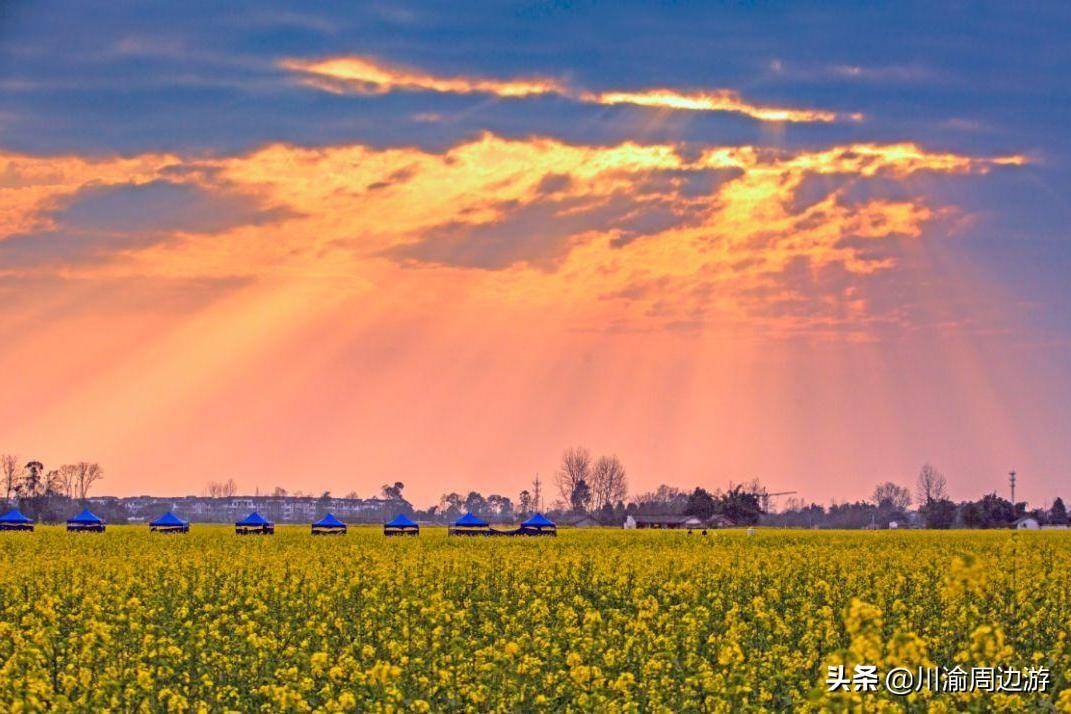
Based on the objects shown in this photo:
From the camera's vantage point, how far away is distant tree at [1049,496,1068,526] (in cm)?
18350

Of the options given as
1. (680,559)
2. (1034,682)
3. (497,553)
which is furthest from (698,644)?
(497,553)

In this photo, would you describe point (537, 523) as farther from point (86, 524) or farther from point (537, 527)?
point (86, 524)

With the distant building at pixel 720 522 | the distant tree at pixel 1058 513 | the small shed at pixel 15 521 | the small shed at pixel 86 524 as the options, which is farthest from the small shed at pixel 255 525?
the distant tree at pixel 1058 513

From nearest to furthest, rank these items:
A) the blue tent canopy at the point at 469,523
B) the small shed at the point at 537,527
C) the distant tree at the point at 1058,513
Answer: the small shed at the point at 537,527
the blue tent canopy at the point at 469,523
the distant tree at the point at 1058,513

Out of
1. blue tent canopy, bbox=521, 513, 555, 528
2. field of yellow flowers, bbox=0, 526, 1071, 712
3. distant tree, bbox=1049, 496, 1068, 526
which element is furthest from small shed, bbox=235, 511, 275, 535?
distant tree, bbox=1049, 496, 1068, 526

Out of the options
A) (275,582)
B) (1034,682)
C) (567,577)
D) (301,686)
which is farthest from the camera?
(567,577)

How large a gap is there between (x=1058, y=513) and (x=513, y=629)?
609ft

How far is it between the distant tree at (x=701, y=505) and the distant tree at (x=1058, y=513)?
5168cm

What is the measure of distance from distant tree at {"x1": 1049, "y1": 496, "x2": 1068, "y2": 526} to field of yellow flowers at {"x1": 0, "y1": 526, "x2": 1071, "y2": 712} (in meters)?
150

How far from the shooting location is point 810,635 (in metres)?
21.3

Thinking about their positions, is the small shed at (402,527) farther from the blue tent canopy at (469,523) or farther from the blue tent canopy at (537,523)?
the blue tent canopy at (537,523)

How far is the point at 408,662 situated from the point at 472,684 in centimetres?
201

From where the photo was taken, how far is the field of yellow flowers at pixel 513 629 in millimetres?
14773

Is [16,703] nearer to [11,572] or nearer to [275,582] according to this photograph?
[275,582]
